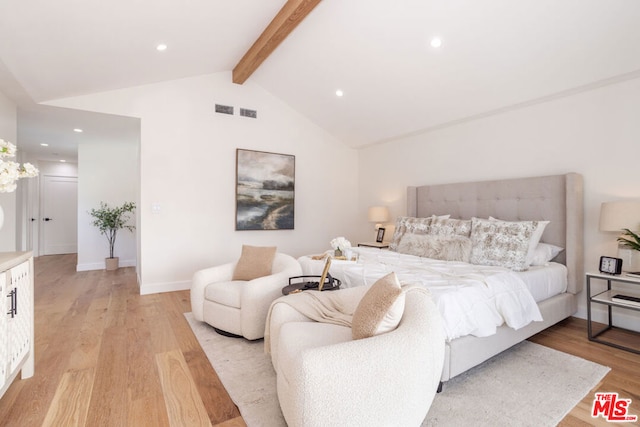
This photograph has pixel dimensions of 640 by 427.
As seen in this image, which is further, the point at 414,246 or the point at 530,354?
the point at 414,246

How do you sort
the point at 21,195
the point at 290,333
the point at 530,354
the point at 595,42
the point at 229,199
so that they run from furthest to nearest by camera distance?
1. the point at 21,195
2. the point at 229,199
3. the point at 595,42
4. the point at 530,354
5. the point at 290,333

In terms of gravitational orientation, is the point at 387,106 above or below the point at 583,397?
above

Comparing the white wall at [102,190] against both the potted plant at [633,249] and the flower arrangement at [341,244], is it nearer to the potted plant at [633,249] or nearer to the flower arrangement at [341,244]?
the flower arrangement at [341,244]

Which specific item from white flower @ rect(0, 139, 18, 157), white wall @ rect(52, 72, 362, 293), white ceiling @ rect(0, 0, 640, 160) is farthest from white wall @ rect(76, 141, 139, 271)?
white flower @ rect(0, 139, 18, 157)

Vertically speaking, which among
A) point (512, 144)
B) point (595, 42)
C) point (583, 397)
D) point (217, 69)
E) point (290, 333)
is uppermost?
point (217, 69)

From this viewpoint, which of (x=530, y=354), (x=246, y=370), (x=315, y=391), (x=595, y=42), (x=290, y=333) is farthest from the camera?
(x=595, y=42)

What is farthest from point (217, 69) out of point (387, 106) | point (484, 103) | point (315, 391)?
point (315, 391)

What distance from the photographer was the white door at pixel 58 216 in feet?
26.1

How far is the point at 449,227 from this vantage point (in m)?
3.78

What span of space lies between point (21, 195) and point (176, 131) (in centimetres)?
491

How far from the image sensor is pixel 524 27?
2.76 meters

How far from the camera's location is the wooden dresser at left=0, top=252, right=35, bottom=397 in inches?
68.0

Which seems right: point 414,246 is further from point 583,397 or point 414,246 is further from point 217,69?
point 217,69

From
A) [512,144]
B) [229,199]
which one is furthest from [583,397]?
[229,199]
